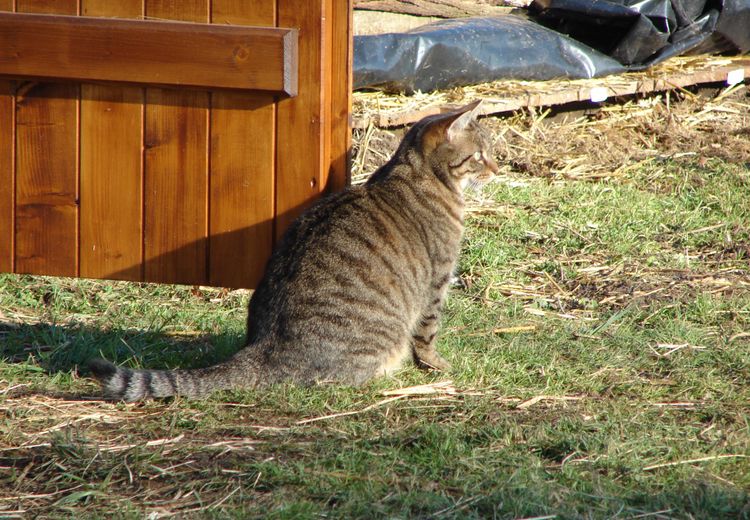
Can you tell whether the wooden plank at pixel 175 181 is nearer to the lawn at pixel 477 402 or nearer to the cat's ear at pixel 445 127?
the lawn at pixel 477 402

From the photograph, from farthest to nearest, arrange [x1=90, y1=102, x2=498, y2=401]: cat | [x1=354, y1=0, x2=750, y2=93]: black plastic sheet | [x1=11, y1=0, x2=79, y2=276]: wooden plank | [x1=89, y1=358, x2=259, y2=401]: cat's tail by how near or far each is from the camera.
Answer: [x1=354, y1=0, x2=750, y2=93]: black plastic sheet
[x1=11, y1=0, x2=79, y2=276]: wooden plank
[x1=90, y1=102, x2=498, y2=401]: cat
[x1=89, y1=358, x2=259, y2=401]: cat's tail

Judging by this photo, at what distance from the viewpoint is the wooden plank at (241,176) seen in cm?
409

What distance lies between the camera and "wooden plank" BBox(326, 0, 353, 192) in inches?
164

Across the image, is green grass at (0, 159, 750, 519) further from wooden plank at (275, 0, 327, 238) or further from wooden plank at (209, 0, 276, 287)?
wooden plank at (275, 0, 327, 238)

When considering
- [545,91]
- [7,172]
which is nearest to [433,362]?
[7,172]

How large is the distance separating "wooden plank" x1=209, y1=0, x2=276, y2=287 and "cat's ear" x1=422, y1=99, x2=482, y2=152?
0.75 meters

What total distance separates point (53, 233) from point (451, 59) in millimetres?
3912

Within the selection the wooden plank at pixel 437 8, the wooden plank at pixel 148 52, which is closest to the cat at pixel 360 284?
the wooden plank at pixel 148 52

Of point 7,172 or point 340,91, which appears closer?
point 340,91

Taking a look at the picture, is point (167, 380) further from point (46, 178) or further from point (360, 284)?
point (46, 178)

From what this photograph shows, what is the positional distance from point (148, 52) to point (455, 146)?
4.80ft

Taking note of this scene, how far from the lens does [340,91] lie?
4.22 metres

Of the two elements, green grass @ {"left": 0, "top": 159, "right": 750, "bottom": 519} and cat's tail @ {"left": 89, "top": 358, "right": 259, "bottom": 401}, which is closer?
green grass @ {"left": 0, "top": 159, "right": 750, "bottom": 519}

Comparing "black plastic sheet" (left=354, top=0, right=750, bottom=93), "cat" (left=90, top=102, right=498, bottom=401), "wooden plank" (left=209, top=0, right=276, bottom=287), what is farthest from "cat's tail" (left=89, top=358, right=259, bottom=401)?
"black plastic sheet" (left=354, top=0, right=750, bottom=93)
